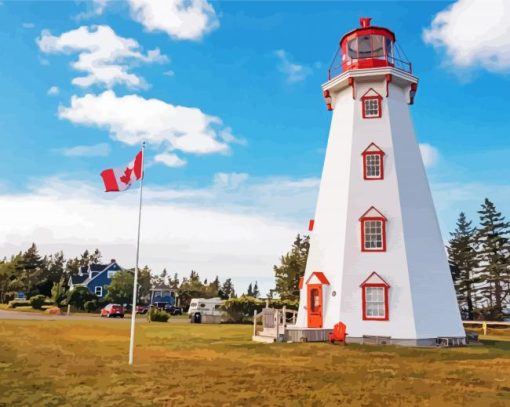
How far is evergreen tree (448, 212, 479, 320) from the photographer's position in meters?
58.2

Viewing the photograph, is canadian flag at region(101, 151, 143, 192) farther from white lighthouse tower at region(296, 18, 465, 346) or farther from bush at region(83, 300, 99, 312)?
bush at region(83, 300, 99, 312)

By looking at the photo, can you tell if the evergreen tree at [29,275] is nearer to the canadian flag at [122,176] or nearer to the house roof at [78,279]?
the house roof at [78,279]

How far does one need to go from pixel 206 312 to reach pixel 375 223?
101ft

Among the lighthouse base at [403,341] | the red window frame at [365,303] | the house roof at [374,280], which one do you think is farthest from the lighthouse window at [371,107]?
the lighthouse base at [403,341]

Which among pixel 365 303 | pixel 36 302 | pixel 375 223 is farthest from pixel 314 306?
pixel 36 302

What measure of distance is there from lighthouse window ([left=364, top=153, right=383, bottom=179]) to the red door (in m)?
6.63

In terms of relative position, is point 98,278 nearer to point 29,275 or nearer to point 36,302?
point 29,275

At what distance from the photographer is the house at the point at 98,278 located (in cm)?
8119

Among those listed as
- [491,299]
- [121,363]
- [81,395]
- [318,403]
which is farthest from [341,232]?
[491,299]

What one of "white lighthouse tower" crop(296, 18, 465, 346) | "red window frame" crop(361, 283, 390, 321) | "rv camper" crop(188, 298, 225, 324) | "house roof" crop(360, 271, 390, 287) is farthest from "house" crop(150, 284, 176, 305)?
"house roof" crop(360, 271, 390, 287)

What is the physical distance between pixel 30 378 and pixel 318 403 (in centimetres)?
751

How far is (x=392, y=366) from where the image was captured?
15391mm

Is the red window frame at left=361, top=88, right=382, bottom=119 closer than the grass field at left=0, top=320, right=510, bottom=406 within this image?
No

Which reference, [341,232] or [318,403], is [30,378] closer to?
[318,403]
